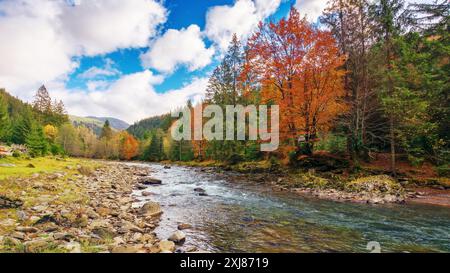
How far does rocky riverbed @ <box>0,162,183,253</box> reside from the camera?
5.34 meters

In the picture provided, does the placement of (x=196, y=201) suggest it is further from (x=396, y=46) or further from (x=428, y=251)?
(x=396, y=46)

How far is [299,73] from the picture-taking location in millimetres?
19500

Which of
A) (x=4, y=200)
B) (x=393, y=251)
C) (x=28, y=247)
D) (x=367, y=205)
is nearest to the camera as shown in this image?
(x=28, y=247)

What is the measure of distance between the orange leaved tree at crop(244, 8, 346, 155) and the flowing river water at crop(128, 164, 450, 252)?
841cm

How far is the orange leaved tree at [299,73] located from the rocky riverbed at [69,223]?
1429 centimetres

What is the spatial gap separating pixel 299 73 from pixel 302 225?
47.2 feet

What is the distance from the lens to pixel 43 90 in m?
64.8

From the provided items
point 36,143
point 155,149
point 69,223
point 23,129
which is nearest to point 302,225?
point 69,223

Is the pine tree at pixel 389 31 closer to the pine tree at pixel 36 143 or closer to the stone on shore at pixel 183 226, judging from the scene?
the stone on shore at pixel 183 226

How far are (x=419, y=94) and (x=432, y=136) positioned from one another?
295cm

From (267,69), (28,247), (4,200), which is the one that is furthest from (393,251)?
(267,69)

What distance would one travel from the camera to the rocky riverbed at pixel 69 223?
5336 millimetres

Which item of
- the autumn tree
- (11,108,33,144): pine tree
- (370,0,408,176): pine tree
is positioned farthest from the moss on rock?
the autumn tree

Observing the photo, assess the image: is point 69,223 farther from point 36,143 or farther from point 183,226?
point 36,143
